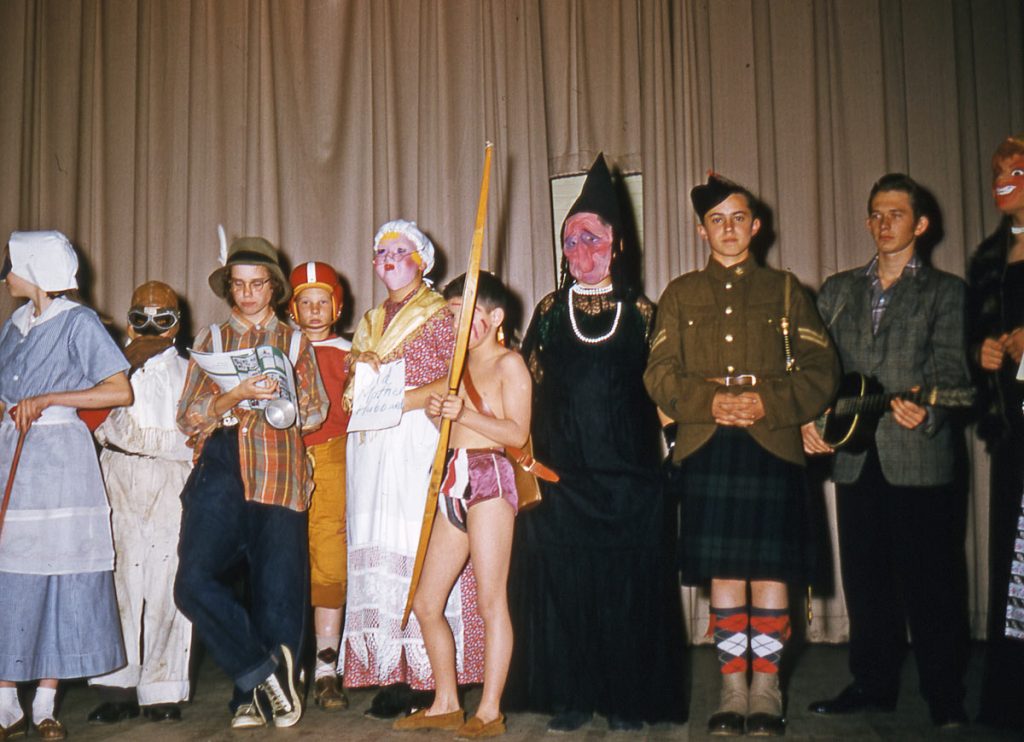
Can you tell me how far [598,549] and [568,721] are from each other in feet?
1.98

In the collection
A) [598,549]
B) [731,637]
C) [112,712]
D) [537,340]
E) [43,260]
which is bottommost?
[112,712]

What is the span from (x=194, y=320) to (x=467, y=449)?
271 cm

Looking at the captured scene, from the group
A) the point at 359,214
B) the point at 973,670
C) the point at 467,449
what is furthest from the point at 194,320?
the point at 973,670

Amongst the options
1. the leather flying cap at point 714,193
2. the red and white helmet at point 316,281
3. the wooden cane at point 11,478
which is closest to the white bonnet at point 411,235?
the red and white helmet at point 316,281

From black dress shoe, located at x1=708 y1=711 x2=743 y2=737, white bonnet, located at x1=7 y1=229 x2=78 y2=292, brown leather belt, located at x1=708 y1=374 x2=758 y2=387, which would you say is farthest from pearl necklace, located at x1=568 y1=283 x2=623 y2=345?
white bonnet, located at x1=7 y1=229 x2=78 y2=292

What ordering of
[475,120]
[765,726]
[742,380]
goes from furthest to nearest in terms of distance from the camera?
[475,120] → [742,380] → [765,726]

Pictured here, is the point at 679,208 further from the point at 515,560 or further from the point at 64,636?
the point at 64,636

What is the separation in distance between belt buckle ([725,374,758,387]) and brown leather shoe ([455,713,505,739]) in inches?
54.8

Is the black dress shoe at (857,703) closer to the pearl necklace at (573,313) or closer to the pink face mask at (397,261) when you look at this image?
the pearl necklace at (573,313)

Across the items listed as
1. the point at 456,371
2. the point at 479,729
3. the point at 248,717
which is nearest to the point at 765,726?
the point at 479,729

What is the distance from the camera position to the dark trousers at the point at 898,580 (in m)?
3.21

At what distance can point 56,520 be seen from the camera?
3.38 m

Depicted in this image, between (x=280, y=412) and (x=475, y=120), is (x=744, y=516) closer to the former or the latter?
(x=280, y=412)

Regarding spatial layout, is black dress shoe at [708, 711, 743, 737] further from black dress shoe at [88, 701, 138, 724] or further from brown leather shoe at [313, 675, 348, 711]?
black dress shoe at [88, 701, 138, 724]
